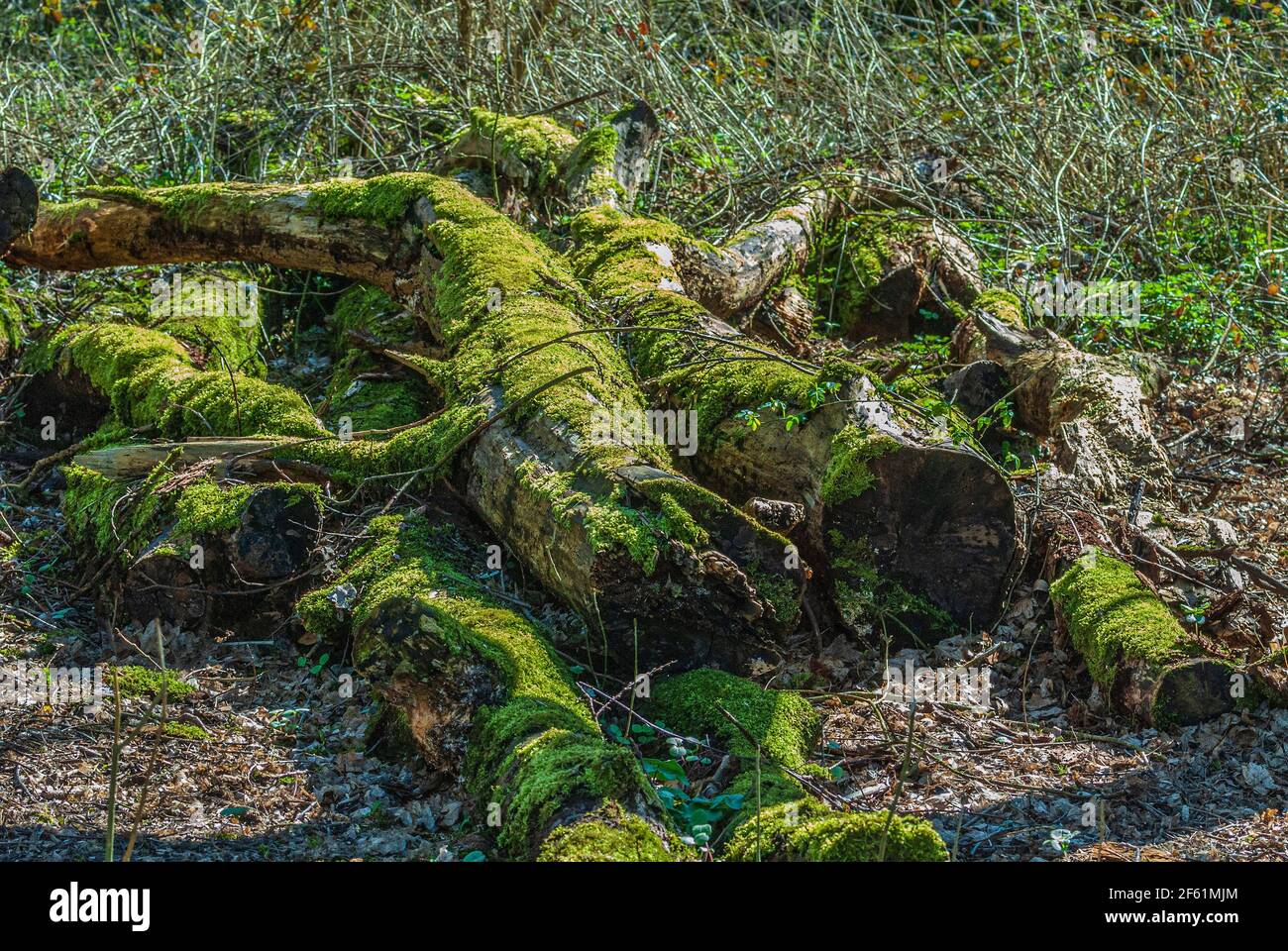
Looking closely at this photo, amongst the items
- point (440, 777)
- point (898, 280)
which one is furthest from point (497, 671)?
point (898, 280)

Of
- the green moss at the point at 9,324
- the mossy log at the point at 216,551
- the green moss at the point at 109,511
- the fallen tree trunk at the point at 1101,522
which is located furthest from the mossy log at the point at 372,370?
the fallen tree trunk at the point at 1101,522

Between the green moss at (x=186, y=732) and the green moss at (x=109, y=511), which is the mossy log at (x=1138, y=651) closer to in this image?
the green moss at (x=186, y=732)

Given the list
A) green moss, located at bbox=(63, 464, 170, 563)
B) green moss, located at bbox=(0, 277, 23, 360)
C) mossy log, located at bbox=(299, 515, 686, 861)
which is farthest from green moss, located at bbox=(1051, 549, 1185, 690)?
green moss, located at bbox=(0, 277, 23, 360)

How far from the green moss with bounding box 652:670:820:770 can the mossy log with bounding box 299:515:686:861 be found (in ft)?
1.27

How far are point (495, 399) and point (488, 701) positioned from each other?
175 cm

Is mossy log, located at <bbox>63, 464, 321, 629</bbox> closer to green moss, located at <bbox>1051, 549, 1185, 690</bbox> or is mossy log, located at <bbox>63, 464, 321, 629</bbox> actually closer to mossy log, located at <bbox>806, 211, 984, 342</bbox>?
green moss, located at <bbox>1051, 549, 1185, 690</bbox>

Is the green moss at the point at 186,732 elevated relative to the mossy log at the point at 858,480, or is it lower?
lower

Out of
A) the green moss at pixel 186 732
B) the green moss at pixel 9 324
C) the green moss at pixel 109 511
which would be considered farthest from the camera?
the green moss at pixel 9 324

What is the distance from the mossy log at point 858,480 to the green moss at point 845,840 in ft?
5.86

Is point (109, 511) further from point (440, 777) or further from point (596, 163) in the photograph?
point (596, 163)

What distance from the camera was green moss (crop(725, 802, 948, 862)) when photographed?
310cm

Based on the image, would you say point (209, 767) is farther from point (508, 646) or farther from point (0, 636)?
point (0, 636)

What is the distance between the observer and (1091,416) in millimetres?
6090

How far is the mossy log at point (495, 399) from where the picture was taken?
454 cm
